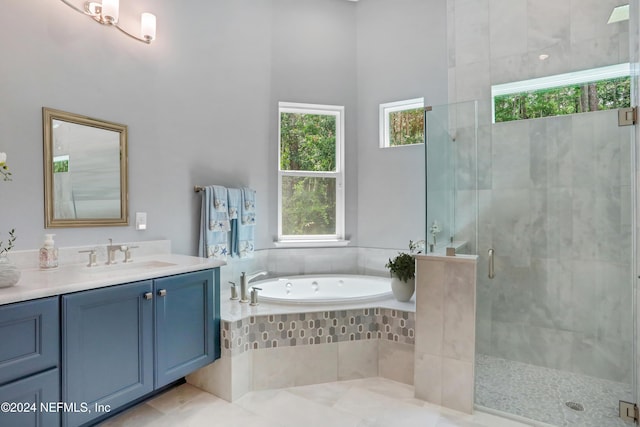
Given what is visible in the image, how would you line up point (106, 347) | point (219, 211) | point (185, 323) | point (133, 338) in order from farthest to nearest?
point (219, 211) → point (185, 323) → point (133, 338) → point (106, 347)

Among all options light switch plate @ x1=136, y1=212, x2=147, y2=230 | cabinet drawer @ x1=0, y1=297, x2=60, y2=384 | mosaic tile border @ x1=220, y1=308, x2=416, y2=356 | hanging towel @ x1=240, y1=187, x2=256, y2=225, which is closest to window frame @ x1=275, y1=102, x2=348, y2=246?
hanging towel @ x1=240, y1=187, x2=256, y2=225

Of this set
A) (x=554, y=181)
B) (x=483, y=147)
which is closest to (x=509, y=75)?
(x=483, y=147)

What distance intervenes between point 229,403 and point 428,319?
136cm

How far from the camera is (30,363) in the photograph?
1.40 m

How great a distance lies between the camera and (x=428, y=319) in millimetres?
2207

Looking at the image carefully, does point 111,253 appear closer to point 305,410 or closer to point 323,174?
point 305,410

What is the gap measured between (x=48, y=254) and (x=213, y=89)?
179cm

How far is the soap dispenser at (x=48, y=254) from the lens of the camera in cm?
185

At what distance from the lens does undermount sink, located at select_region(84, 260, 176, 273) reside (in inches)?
78.3

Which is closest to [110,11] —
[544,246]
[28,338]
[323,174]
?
[28,338]

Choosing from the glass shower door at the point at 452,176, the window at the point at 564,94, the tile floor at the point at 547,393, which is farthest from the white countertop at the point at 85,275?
the window at the point at 564,94

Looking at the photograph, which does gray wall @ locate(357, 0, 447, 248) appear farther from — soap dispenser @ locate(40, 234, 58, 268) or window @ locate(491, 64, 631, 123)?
soap dispenser @ locate(40, 234, 58, 268)

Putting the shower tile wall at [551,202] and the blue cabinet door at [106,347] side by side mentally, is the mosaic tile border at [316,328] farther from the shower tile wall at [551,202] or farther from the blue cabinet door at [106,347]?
the shower tile wall at [551,202]

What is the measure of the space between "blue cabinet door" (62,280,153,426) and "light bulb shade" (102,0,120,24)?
161 centimetres
